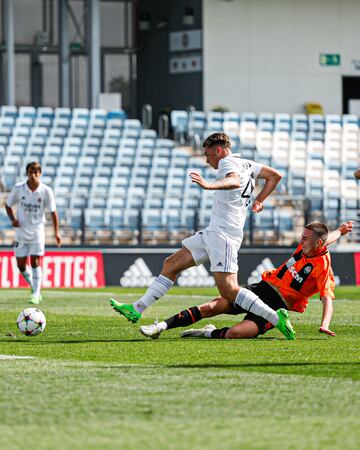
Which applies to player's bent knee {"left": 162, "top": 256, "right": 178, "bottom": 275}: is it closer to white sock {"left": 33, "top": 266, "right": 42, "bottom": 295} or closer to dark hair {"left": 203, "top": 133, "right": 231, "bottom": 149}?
dark hair {"left": 203, "top": 133, "right": 231, "bottom": 149}

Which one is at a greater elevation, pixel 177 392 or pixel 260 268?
pixel 177 392

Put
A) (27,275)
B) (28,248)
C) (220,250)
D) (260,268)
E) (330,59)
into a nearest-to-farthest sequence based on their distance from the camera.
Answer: (220,250), (28,248), (27,275), (260,268), (330,59)

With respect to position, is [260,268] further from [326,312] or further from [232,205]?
[232,205]

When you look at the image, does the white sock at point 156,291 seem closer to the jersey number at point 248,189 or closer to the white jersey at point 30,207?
the jersey number at point 248,189

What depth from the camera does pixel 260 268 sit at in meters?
25.2

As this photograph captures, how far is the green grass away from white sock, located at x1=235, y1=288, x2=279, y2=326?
256 mm

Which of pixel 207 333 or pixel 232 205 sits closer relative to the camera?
pixel 232 205

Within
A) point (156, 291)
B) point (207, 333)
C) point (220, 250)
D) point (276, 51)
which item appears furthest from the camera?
point (276, 51)

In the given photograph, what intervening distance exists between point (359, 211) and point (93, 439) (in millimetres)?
22832

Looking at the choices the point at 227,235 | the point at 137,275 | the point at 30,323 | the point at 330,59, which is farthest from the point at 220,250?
the point at 330,59

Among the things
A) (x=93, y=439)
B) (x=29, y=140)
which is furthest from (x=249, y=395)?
(x=29, y=140)

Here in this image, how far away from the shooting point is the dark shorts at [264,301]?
11086 millimetres

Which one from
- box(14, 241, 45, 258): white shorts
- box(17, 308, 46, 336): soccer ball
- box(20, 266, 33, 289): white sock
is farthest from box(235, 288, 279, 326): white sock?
box(20, 266, 33, 289): white sock

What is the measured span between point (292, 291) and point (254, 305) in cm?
75
